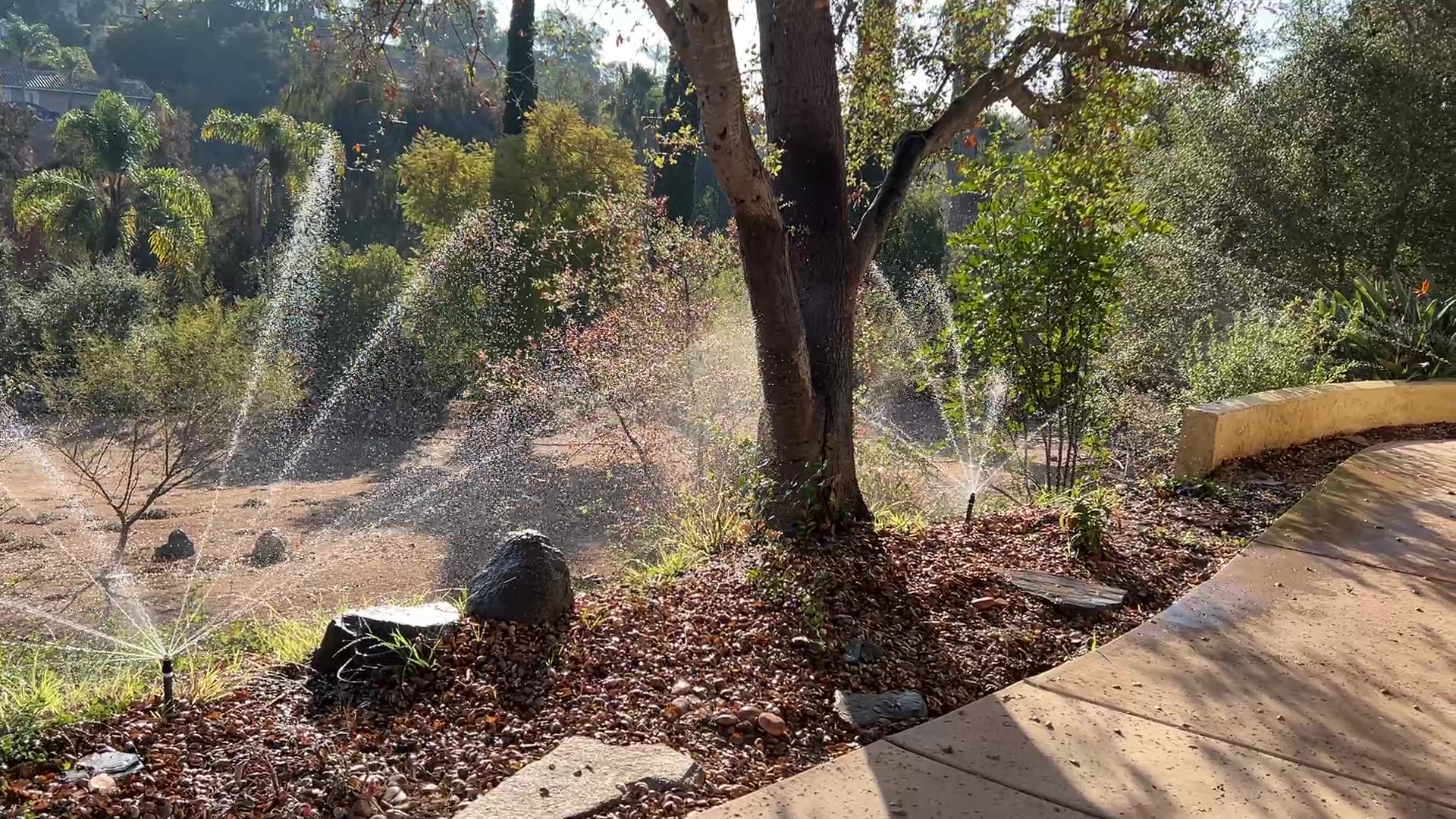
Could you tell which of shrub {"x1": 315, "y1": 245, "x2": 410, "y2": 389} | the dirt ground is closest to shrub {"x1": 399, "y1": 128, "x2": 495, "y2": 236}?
shrub {"x1": 315, "y1": 245, "x2": 410, "y2": 389}

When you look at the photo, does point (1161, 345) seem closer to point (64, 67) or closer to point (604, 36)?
point (604, 36)

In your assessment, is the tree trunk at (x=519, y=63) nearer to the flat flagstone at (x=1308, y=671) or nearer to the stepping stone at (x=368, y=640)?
the stepping stone at (x=368, y=640)

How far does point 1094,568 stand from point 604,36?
324cm

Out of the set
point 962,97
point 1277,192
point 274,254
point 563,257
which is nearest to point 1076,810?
point 962,97

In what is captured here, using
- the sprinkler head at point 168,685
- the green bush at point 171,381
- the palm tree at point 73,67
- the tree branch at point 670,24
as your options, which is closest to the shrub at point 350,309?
the green bush at point 171,381

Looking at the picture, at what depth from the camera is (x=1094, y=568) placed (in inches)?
179

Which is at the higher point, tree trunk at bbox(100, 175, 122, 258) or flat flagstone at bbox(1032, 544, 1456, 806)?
tree trunk at bbox(100, 175, 122, 258)

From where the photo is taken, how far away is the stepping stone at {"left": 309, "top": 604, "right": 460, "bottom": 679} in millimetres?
3402

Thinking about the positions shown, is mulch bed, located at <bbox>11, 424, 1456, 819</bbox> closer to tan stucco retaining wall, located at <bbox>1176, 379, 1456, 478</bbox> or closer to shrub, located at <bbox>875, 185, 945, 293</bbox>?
tan stucco retaining wall, located at <bbox>1176, 379, 1456, 478</bbox>

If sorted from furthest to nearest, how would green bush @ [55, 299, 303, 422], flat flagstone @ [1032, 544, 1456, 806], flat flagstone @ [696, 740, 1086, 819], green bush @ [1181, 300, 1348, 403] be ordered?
green bush @ [55, 299, 303, 422] → green bush @ [1181, 300, 1348, 403] → flat flagstone @ [1032, 544, 1456, 806] → flat flagstone @ [696, 740, 1086, 819]

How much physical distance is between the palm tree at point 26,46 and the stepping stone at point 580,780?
61.0 m

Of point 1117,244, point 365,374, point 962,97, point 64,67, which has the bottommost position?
point 365,374

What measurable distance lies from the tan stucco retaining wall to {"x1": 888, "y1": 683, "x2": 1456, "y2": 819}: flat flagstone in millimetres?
3672

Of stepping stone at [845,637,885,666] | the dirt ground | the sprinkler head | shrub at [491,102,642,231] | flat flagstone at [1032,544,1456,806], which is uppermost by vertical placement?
shrub at [491,102,642,231]
